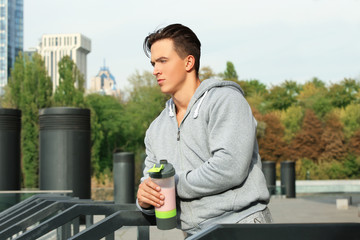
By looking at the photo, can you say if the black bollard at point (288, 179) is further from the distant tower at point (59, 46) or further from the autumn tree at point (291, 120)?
the distant tower at point (59, 46)

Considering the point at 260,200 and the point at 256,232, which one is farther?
the point at 260,200

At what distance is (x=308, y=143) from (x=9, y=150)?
147 feet

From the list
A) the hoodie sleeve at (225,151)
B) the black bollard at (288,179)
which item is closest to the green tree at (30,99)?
the black bollard at (288,179)

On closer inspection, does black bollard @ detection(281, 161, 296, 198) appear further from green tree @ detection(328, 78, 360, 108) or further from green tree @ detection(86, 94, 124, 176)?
green tree @ detection(328, 78, 360, 108)

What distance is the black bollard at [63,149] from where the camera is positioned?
30.5ft

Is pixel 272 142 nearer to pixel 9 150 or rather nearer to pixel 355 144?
pixel 355 144

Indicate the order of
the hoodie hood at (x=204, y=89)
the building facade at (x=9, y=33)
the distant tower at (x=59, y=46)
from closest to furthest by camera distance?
the hoodie hood at (x=204, y=89) < the building facade at (x=9, y=33) < the distant tower at (x=59, y=46)

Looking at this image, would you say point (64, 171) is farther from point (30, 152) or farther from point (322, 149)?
point (322, 149)

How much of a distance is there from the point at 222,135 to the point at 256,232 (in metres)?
0.95

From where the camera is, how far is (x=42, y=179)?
9430 mm

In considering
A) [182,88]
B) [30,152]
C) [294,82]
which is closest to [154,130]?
[182,88]

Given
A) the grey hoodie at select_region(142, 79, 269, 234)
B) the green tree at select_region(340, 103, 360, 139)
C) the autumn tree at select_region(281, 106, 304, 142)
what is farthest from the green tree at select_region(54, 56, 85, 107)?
the grey hoodie at select_region(142, 79, 269, 234)

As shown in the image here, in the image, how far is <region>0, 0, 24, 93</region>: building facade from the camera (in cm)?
15520

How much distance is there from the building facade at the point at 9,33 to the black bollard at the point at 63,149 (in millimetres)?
148120
